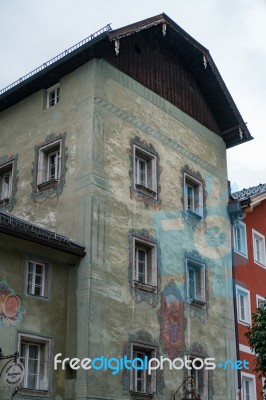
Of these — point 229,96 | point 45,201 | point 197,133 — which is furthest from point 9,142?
point 229,96

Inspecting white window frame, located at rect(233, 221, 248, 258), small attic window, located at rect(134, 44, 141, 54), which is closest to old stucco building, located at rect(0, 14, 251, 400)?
small attic window, located at rect(134, 44, 141, 54)

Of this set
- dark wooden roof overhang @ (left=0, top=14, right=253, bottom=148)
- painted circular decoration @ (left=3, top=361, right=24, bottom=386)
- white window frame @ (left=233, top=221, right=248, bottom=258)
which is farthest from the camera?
white window frame @ (left=233, top=221, right=248, bottom=258)

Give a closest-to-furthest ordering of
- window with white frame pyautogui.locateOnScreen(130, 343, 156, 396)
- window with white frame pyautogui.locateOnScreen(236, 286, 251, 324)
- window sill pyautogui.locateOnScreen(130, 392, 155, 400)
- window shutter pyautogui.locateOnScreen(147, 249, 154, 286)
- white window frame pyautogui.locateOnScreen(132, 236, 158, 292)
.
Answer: window sill pyautogui.locateOnScreen(130, 392, 155, 400)
window with white frame pyautogui.locateOnScreen(130, 343, 156, 396)
white window frame pyautogui.locateOnScreen(132, 236, 158, 292)
window shutter pyautogui.locateOnScreen(147, 249, 154, 286)
window with white frame pyautogui.locateOnScreen(236, 286, 251, 324)

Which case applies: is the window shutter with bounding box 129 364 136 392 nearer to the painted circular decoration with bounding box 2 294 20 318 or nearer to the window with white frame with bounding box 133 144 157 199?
the painted circular decoration with bounding box 2 294 20 318

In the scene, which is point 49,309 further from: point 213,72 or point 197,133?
point 213,72

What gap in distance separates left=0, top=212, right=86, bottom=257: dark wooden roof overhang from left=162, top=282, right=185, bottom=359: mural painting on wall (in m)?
3.99

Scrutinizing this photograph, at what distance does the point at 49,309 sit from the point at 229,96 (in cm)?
1320

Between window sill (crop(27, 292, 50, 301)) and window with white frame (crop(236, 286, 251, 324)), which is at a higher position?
window with white frame (crop(236, 286, 251, 324))

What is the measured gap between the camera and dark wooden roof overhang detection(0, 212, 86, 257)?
18922 millimetres

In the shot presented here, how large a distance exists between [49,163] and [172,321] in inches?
274

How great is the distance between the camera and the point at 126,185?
2322 centimetres

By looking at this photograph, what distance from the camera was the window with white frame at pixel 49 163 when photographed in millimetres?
23562

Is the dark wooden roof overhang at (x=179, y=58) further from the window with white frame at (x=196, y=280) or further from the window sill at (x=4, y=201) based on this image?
the window with white frame at (x=196, y=280)

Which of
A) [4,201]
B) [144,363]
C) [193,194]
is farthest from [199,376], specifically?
[4,201]
